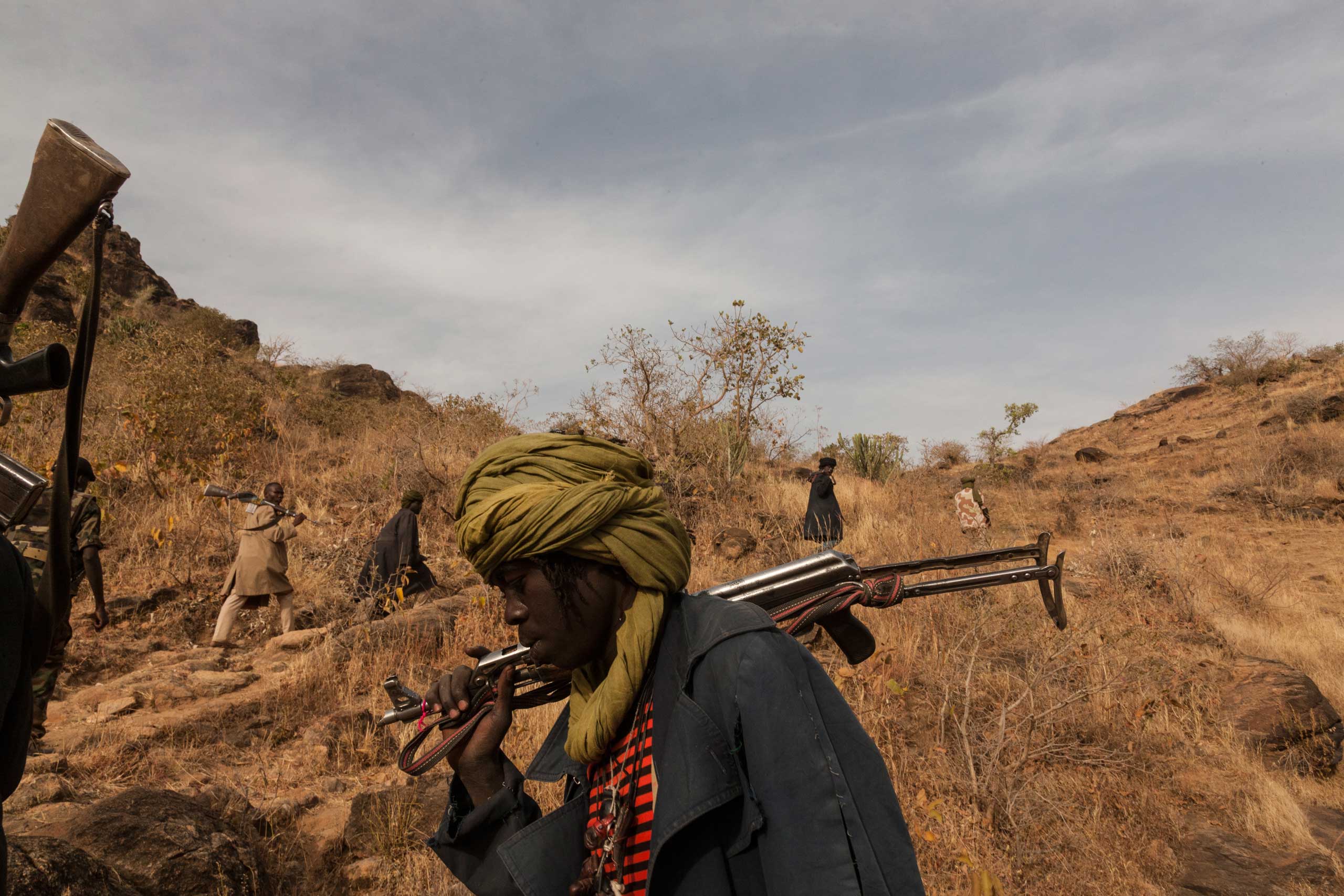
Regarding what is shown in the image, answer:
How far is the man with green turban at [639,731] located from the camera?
112 centimetres

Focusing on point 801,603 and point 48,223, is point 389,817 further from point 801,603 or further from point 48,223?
point 48,223

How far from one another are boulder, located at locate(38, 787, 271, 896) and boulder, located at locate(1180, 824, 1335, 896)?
4566 mm

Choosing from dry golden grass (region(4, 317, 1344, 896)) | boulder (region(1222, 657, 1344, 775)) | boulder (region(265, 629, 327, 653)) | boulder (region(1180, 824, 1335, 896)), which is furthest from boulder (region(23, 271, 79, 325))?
boulder (region(1222, 657, 1344, 775))

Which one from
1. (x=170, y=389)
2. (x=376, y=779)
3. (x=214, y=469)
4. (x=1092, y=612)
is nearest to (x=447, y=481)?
(x=214, y=469)

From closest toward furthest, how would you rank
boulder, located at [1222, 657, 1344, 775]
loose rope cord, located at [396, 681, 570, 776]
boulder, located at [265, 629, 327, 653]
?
1. loose rope cord, located at [396, 681, 570, 776]
2. boulder, located at [1222, 657, 1344, 775]
3. boulder, located at [265, 629, 327, 653]

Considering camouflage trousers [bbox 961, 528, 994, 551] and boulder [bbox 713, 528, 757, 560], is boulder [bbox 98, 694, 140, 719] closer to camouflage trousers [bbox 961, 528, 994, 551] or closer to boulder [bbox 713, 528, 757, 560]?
boulder [bbox 713, 528, 757, 560]

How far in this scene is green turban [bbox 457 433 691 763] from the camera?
1.32 metres

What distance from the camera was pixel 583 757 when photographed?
53.9 inches

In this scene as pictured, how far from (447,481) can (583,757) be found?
1304 centimetres

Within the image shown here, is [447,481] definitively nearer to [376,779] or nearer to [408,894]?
[376,779]

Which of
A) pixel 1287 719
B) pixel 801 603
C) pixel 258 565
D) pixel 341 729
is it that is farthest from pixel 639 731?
pixel 258 565

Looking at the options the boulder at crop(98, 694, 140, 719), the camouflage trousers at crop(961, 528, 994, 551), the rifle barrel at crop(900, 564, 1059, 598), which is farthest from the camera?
the camouflage trousers at crop(961, 528, 994, 551)

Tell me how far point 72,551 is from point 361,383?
2051cm

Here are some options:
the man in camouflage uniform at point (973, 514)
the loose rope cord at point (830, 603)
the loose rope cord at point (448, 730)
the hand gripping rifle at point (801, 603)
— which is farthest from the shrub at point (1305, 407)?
the loose rope cord at point (448, 730)
